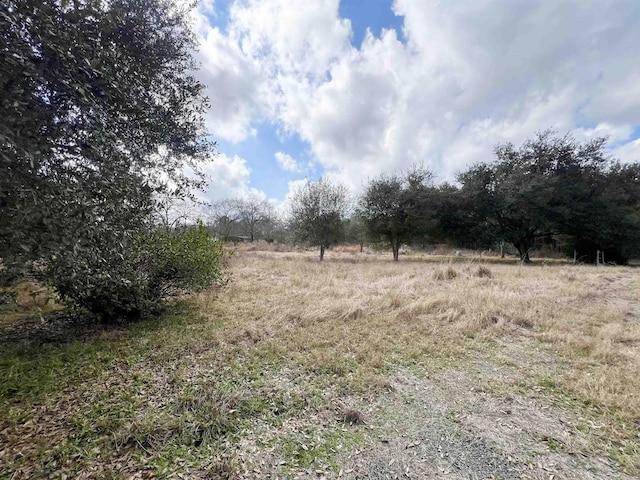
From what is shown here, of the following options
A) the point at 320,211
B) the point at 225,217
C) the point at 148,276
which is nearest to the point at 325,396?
the point at 148,276

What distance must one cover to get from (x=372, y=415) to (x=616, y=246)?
896 inches

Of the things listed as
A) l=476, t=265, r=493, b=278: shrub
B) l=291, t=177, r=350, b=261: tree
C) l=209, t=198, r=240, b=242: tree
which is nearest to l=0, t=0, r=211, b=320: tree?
l=476, t=265, r=493, b=278: shrub

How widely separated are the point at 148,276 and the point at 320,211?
14354mm

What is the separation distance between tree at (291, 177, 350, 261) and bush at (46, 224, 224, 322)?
507 inches

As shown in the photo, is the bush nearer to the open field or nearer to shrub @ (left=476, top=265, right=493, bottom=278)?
the open field

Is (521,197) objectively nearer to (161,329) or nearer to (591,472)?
(591,472)

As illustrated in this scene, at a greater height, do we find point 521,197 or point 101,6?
point 521,197

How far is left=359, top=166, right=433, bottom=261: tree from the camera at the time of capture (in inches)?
690

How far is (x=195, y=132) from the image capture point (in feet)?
14.4

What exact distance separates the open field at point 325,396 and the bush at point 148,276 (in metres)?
0.37

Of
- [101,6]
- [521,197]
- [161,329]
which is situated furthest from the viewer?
[521,197]

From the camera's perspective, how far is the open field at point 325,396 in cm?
171

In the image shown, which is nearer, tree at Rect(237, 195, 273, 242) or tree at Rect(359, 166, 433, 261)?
tree at Rect(359, 166, 433, 261)

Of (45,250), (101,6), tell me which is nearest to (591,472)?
(45,250)
